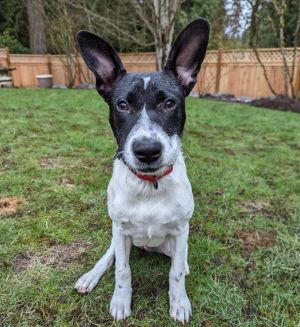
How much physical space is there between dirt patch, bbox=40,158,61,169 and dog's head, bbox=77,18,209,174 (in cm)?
254

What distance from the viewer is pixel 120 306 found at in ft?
7.16

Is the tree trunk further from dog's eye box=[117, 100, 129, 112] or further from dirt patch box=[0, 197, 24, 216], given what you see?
dog's eye box=[117, 100, 129, 112]

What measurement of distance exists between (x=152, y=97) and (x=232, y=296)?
5.22 feet

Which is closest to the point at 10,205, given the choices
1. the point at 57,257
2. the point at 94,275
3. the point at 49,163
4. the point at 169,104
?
the point at 57,257

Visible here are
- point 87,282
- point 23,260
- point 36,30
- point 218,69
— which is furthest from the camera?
point 36,30

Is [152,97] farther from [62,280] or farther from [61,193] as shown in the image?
[61,193]

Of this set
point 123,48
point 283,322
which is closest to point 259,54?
point 123,48

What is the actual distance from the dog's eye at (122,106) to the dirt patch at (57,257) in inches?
56.5

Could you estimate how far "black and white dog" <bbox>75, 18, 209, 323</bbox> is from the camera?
185 centimetres

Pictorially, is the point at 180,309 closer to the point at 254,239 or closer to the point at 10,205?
the point at 254,239

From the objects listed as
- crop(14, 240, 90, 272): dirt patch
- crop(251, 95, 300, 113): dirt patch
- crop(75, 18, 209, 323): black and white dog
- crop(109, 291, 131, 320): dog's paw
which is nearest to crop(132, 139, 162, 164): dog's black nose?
crop(75, 18, 209, 323): black and white dog

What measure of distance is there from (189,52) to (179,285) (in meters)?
1.65

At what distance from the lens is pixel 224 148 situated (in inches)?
227

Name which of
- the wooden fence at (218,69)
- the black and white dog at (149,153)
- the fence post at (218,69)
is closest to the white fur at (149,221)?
the black and white dog at (149,153)
